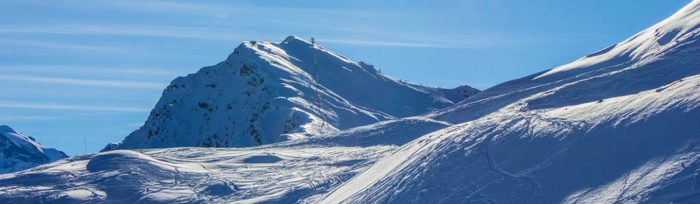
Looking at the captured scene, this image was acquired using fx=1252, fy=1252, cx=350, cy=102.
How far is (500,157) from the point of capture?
3912 centimetres

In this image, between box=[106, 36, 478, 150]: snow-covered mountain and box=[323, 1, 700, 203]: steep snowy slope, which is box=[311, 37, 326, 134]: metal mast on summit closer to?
box=[106, 36, 478, 150]: snow-covered mountain

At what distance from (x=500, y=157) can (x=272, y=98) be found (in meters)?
68.2

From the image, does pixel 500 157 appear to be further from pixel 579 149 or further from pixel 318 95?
pixel 318 95

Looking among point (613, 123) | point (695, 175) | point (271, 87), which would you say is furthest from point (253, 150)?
point (271, 87)

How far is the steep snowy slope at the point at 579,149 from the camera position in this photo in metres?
33.7

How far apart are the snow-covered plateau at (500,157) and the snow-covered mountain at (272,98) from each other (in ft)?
124

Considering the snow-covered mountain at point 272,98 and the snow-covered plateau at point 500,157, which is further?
the snow-covered mountain at point 272,98

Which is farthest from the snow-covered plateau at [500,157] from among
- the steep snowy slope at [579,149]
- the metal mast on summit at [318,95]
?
the metal mast on summit at [318,95]

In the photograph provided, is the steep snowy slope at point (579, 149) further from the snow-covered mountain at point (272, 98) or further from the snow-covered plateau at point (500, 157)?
the snow-covered mountain at point (272, 98)

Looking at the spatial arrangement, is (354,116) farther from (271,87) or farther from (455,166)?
(455,166)

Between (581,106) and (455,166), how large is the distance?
518 centimetres

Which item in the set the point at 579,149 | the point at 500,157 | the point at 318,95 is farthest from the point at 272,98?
the point at 579,149

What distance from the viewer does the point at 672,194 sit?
31250mm

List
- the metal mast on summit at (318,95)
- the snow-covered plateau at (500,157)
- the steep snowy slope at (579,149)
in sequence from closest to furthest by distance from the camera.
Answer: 1. the steep snowy slope at (579,149)
2. the snow-covered plateau at (500,157)
3. the metal mast on summit at (318,95)
